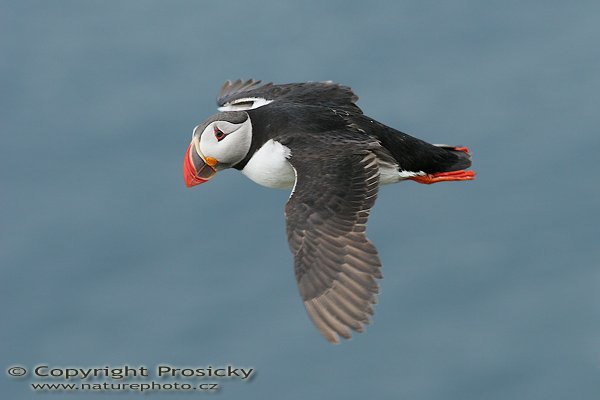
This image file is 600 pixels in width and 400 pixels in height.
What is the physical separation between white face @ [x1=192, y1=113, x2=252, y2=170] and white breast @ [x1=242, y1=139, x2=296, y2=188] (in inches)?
6.7

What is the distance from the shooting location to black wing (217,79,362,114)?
11185 mm

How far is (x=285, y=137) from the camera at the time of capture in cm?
1010

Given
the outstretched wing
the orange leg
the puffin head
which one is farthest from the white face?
the orange leg

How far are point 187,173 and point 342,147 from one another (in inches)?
63.7

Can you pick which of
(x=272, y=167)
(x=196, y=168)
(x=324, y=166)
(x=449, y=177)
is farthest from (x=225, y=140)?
(x=449, y=177)

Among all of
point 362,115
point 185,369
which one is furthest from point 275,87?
point 185,369

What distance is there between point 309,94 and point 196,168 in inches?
59.5

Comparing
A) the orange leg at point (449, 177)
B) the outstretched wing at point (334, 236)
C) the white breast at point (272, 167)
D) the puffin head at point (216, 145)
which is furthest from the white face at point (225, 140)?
the orange leg at point (449, 177)

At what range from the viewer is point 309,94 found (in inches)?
449

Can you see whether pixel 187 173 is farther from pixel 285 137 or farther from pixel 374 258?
pixel 374 258

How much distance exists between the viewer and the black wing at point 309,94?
1119 cm

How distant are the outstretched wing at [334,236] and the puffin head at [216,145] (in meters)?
0.74

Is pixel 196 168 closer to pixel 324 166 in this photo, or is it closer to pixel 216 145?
pixel 216 145

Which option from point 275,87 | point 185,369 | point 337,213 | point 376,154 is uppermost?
point 275,87
